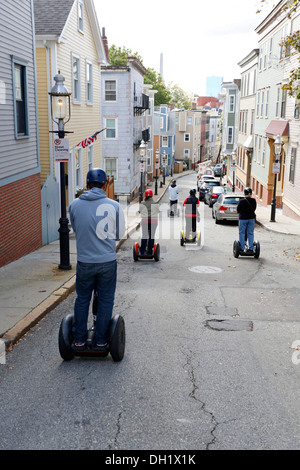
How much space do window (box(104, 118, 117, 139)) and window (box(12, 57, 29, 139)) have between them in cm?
2258

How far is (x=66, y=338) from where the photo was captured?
5.68 meters

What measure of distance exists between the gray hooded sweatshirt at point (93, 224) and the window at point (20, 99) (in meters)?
7.69

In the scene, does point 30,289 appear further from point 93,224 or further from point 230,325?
point 93,224

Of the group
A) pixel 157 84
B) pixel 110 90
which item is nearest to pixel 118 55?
pixel 157 84

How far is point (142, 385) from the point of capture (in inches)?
210

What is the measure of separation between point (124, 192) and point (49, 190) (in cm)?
2079

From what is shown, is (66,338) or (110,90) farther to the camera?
(110,90)

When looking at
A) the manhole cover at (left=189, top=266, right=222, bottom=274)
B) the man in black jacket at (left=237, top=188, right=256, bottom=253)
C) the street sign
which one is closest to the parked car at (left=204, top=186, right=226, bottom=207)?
the man in black jacket at (left=237, top=188, right=256, bottom=253)

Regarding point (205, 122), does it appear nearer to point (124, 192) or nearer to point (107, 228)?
point (124, 192)

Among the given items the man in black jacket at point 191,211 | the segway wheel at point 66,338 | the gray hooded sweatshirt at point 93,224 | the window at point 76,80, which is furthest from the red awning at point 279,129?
the segway wheel at point 66,338

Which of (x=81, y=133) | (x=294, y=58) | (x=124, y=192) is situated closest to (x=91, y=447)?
(x=81, y=133)

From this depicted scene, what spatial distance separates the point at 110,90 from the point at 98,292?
1246 inches

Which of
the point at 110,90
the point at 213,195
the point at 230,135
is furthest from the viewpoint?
the point at 230,135

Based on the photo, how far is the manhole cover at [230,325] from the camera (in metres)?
7.34
